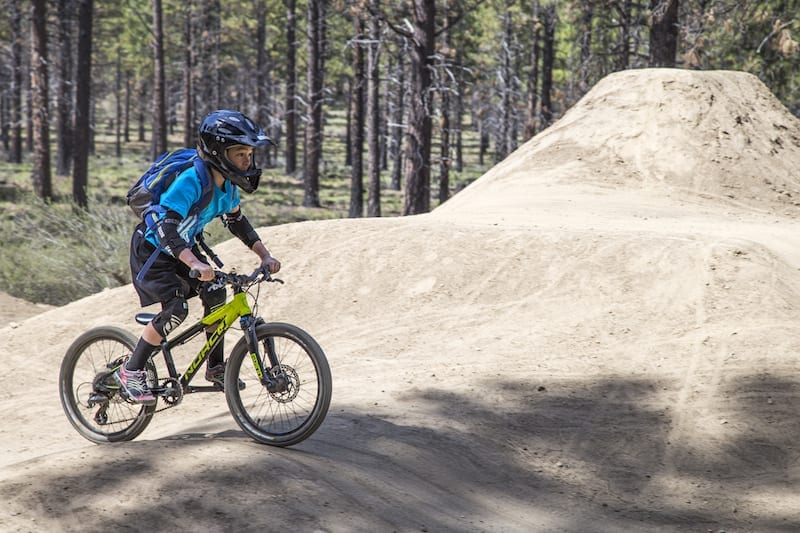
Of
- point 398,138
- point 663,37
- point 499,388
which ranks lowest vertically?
point 499,388

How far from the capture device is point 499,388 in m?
7.63

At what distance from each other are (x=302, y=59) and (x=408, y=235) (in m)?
41.5

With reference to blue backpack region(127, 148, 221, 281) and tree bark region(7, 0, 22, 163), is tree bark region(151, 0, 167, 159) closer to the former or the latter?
tree bark region(7, 0, 22, 163)

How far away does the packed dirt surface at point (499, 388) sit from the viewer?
4.63 m

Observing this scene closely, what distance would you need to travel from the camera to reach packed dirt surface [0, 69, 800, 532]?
15.2 ft

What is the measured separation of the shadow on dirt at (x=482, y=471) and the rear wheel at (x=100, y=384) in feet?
1.69

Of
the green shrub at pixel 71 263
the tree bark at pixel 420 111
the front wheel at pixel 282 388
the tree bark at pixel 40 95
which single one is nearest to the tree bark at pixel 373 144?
the tree bark at pixel 420 111

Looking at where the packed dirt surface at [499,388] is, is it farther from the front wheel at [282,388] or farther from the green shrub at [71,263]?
the green shrub at [71,263]

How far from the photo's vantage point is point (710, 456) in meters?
6.57

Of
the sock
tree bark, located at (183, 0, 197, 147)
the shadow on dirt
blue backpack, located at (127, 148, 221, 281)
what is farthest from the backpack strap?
tree bark, located at (183, 0, 197, 147)

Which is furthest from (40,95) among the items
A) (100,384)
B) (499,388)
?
(499,388)

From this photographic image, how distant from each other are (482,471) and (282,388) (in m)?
1.60

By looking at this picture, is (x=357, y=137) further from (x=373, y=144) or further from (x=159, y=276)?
(x=159, y=276)

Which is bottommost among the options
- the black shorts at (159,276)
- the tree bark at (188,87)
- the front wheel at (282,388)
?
the front wheel at (282,388)
